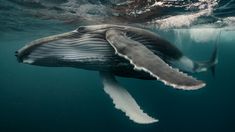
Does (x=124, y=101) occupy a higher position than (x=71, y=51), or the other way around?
(x=71, y=51)

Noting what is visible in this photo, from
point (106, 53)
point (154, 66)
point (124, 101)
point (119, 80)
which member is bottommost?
point (119, 80)

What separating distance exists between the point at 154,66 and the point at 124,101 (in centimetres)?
191

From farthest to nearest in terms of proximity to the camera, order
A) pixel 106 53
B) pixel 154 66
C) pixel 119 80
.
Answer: pixel 119 80
pixel 106 53
pixel 154 66

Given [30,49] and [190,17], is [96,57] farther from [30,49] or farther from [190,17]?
[190,17]

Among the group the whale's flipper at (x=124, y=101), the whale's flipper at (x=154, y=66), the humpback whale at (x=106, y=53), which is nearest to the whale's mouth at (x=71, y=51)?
the humpback whale at (x=106, y=53)

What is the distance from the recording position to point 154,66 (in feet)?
11.7

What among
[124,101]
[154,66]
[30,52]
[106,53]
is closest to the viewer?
[154,66]

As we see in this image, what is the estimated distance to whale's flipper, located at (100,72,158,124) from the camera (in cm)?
447

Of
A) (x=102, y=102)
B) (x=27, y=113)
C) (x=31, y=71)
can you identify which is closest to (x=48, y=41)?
(x=27, y=113)

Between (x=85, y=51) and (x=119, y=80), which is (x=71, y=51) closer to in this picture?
(x=85, y=51)

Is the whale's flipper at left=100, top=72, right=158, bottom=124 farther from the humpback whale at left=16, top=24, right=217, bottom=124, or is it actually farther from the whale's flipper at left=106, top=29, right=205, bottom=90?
the whale's flipper at left=106, top=29, right=205, bottom=90

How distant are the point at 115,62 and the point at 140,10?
14557mm

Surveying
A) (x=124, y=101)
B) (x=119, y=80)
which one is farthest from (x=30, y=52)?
(x=119, y=80)

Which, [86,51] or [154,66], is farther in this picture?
[86,51]
